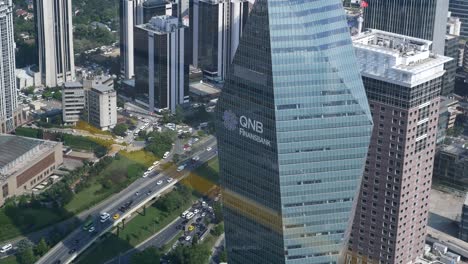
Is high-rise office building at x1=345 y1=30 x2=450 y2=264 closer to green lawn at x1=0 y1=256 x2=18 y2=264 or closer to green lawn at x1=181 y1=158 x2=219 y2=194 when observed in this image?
green lawn at x1=181 y1=158 x2=219 y2=194

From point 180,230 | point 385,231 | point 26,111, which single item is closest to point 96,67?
point 26,111

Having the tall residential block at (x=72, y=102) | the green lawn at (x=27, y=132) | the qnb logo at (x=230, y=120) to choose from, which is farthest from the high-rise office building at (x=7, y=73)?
the qnb logo at (x=230, y=120)

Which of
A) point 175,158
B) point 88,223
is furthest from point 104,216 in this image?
point 175,158

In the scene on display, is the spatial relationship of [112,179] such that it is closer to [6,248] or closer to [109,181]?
[109,181]

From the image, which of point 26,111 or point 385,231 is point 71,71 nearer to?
point 26,111

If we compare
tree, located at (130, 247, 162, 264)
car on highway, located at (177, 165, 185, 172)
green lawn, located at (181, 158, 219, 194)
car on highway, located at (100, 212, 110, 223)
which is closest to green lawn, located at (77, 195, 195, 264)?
car on highway, located at (100, 212, 110, 223)
